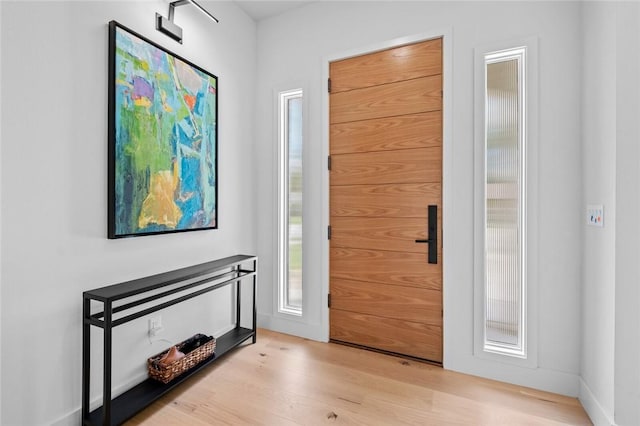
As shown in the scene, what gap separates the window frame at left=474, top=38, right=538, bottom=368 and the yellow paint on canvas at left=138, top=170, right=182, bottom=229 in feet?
6.70

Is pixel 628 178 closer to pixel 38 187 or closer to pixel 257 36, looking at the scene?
pixel 38 187

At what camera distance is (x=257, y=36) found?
3.00m

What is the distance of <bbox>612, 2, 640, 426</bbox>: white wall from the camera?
58.2 inches

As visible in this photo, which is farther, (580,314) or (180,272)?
(180,272)

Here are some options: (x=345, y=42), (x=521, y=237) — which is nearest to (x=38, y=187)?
(x=345, y=42)

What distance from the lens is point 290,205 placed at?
2.92 m

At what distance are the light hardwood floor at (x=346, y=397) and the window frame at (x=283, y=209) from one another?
23.9 inches

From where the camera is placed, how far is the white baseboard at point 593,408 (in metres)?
1.58

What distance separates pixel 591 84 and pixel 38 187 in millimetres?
2912

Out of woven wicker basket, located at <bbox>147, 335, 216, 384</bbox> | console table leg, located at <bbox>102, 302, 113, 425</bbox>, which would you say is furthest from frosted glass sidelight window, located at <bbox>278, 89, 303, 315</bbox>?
console table leg, located at <bbox>102, 302, 113, 425</bbox>

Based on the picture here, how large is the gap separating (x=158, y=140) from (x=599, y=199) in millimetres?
2562

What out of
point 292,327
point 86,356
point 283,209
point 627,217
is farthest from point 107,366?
point 627,217

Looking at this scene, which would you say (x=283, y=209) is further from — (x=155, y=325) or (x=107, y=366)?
(x=107, y=366)

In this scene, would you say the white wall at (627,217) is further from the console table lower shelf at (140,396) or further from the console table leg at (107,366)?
the console table leg at (107,366)
